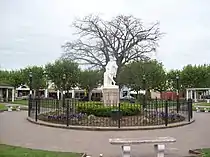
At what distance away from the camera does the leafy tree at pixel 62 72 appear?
182 ft

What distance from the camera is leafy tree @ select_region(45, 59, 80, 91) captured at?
2185 inches

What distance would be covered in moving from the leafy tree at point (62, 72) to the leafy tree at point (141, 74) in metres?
8.78

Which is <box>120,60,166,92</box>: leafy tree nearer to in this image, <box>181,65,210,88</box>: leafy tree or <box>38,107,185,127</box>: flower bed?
<box>181,65,210,88</box>: leafy tree

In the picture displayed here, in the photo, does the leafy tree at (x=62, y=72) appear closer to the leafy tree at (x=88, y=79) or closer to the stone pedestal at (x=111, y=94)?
the leafy tree at (x=88, y=79)

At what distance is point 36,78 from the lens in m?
63.2

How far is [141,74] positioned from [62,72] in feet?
46.7

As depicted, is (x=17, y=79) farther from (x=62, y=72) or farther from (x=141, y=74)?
(x=141, y=74)

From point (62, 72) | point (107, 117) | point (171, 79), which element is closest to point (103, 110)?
point (107, 117)

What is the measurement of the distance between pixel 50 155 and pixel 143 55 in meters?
36.3

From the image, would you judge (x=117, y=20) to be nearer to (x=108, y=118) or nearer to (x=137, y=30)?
(x=137, y=30)

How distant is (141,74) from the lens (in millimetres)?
52438

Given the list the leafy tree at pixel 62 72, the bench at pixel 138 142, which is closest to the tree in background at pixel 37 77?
the leafy tree at pixel 62 72

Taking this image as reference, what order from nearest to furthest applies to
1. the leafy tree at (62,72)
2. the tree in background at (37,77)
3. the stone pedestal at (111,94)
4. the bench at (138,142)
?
the bench at (138,142)
the stone pedestal at (111,94)
the leafy tree at (62,72)
the tree in background at (37,77)

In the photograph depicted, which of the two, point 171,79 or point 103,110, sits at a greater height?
point 171,79
